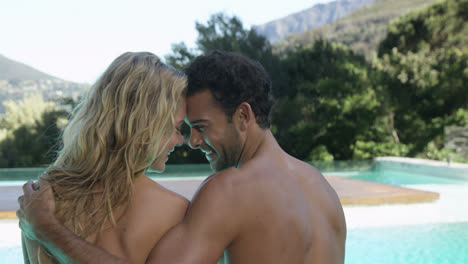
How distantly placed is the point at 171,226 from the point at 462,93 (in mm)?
16604

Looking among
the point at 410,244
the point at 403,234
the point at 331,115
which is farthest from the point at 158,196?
the point at 331,115

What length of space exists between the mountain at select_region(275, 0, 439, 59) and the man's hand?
29.9m

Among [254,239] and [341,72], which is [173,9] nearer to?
[341,72]

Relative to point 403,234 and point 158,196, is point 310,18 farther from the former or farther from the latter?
point 158,196

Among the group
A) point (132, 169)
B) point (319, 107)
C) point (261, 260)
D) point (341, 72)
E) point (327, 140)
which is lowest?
point (327, 140)

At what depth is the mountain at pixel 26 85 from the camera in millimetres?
18672

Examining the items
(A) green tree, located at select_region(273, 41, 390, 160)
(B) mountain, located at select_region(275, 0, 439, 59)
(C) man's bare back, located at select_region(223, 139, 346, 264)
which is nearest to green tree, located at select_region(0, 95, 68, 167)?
(A) green tree, located at select_region(273, 41, 390, 160)

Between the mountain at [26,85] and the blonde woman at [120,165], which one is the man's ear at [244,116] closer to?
the blonde woman at [120,165]

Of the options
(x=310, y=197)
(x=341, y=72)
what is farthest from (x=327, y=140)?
(x=310, y=197)

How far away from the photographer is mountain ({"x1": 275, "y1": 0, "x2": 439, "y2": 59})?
32906 mm

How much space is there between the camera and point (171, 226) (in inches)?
54.4

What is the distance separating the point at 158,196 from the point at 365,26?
130ft

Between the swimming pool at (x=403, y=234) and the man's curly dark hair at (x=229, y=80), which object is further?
the swimming pool at (x=403, y=234)

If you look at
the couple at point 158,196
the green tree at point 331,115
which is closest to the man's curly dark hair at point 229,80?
the couple at point 158,196
